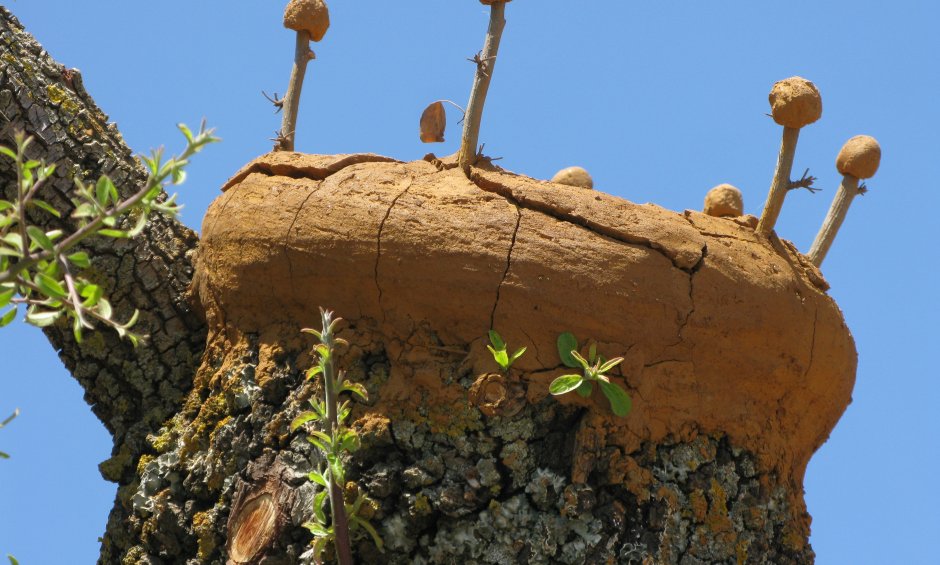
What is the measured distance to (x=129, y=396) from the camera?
4637 millimetres

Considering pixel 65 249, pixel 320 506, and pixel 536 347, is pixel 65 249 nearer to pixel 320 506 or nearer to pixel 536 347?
pixel 320 506

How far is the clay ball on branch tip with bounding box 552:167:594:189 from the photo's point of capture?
4.80 metres

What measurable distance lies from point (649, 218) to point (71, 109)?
6.72 ft

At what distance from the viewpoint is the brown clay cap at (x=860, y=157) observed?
186 inches

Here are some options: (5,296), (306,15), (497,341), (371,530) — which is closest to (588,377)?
(497,341)

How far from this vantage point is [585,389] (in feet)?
13.2

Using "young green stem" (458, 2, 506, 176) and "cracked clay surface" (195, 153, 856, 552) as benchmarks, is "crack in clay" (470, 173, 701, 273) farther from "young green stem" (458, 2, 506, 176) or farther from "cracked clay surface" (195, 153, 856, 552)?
"young green stem" (458, 2, 506, 176)

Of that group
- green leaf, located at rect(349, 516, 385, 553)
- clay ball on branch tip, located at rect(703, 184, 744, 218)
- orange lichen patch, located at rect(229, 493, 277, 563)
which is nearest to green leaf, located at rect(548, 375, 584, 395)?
green leaf, located at rect(349, 516, 385, 553)

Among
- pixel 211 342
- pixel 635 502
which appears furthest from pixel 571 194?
pixel 211 342

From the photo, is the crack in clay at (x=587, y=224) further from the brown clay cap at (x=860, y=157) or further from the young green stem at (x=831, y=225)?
the brown clay cap at (x=860, y=157)

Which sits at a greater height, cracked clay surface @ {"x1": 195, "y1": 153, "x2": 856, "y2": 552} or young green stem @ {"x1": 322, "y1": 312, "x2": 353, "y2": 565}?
cracked clay surface @ {"x1": 195, "y1": 153, "x2": 856, "y2": 552}

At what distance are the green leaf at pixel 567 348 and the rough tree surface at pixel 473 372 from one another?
0.12 feet

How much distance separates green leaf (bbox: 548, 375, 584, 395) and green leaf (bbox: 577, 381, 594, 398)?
3 centimetres

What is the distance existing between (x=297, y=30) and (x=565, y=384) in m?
1.87
